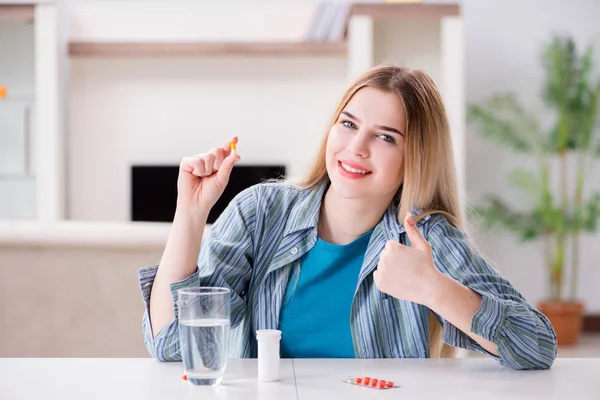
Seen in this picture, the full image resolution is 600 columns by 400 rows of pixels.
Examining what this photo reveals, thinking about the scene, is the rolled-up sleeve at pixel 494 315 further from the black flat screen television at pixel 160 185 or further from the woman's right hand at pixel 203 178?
the black flat screen television at pixel 160 185

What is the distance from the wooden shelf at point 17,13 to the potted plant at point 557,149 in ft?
9.94

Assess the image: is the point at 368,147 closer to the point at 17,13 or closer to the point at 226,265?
the point at 226,265

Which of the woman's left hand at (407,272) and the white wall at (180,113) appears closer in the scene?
the woman's left hand at (407,272)

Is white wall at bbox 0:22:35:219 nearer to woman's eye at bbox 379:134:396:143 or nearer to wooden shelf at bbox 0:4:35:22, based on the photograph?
wooden shelf at bbox 0:4:35:22

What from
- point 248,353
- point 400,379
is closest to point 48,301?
point 248,353

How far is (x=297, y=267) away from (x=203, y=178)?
32 cm

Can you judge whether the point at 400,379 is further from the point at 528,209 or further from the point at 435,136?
the point at 528,209

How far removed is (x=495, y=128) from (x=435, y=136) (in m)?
→ 3.56

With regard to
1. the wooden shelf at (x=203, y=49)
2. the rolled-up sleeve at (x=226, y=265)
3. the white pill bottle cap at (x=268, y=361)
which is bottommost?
the white pill bottle cap at (x=268, y=361)

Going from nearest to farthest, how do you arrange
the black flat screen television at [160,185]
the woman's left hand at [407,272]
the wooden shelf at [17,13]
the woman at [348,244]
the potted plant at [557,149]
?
the woman's left hand at [407,272] → the woman at [348,244] → the potted plant at [557,149] → the wooden shelf at [17,13] → the black flat screen television at [160,185]

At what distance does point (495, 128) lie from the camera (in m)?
5.11

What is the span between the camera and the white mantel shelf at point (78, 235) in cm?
221

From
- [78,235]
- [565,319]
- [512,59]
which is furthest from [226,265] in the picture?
[512,59]

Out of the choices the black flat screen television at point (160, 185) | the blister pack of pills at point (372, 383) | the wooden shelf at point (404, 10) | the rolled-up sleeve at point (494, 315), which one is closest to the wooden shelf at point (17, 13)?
the black flat screen television at point (160, 185)
